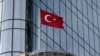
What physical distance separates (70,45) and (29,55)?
1878 cm

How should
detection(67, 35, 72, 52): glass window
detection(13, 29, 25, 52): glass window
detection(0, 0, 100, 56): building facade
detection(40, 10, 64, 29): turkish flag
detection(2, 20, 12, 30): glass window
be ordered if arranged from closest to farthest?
detection(40, 10, 64, 29): turkish flag < detection(13, 29, 25, 52): glass window < detection(0, 0, 100, 56): building facade < detection(2, 20, 12, 30): glass window < detection(67, 35, 72, 52): glass window

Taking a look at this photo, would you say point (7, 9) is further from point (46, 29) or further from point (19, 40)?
point (46, 29)

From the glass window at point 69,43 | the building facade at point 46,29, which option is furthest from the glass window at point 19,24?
the glass window at point 69,43

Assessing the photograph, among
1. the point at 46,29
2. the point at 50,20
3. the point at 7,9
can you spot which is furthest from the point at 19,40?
the point at 50,20

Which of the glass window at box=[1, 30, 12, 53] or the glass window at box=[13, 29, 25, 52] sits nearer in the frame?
the glass window at box=[13, 29, 25, 52]

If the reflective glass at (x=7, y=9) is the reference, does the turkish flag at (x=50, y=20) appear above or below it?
below

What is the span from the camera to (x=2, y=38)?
68688 millimetres

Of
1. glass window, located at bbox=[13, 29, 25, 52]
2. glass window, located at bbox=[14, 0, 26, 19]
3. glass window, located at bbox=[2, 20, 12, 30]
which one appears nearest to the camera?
glass window, located at bbox=[13, 29, 25, 52]

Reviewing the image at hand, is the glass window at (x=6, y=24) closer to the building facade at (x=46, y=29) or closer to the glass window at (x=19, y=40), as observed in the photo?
the building facade at (x=46, y=29)

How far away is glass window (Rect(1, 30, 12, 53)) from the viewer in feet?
222

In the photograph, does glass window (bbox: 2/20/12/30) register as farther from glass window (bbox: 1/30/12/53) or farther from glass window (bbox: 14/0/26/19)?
glass window (bbox: 14/0/26/19)

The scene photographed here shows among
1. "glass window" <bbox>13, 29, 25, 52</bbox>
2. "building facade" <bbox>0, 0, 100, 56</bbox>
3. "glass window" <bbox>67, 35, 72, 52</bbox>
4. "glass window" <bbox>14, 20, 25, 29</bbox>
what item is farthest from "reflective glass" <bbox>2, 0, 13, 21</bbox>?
"glass window" <bbox>67, 35, 72, 52</bbox>

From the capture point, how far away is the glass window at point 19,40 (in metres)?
67.6

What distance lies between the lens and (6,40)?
A: 224 feet
